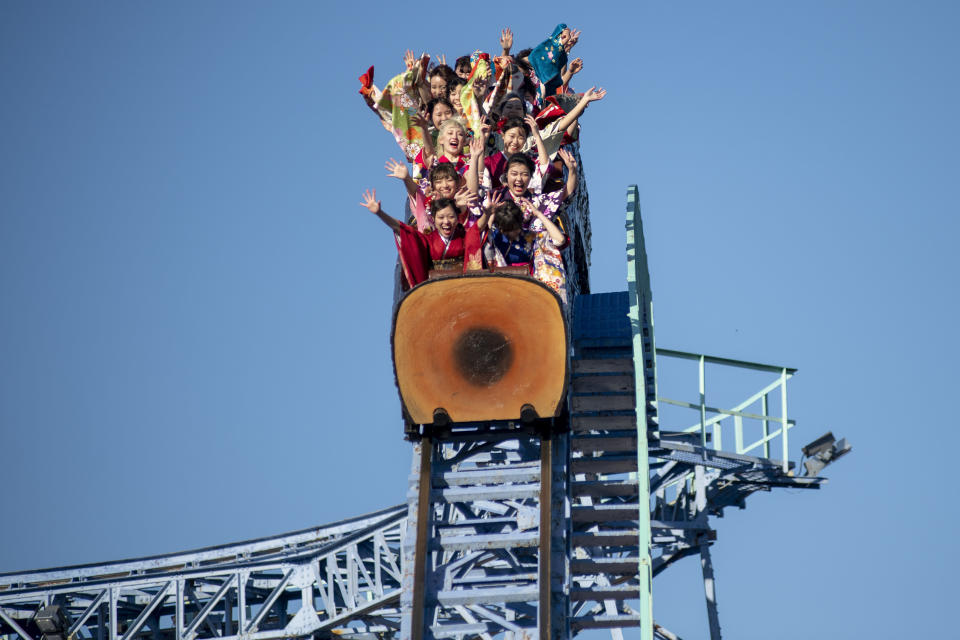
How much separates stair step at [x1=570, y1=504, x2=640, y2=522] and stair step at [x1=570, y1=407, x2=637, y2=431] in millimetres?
909

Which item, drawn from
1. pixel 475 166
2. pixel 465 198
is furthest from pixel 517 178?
pixel 465 198

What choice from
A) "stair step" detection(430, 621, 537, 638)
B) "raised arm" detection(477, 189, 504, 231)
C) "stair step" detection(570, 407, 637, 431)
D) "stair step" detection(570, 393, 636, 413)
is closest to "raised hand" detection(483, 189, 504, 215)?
"raised arm" detection(477, 189, 504, 231)

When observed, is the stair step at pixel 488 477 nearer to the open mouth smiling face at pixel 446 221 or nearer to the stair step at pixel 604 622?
the stair step at pixel 604 622

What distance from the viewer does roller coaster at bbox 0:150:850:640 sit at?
16.1m

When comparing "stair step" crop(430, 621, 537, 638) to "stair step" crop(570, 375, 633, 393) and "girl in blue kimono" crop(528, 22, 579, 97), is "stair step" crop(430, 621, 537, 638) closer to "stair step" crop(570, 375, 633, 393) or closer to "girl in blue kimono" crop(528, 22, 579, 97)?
"stair step" crop(570, 375, 633, 393)

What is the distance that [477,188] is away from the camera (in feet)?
55.2

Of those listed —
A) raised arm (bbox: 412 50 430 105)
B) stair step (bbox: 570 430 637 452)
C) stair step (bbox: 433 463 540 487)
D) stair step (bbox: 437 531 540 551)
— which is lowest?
stair step (bbox: 437 531 540 551)

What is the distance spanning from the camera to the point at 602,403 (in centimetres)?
1877

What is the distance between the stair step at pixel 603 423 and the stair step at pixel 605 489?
627 mm

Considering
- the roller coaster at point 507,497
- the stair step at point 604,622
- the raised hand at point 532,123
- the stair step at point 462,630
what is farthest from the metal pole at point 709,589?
the raised hand at point 532,123

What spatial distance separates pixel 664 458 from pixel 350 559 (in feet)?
18.6

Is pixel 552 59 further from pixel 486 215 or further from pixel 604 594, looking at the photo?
pixel 604 594

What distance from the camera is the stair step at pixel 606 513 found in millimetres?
18188

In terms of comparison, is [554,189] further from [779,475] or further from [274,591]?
[274,591]
